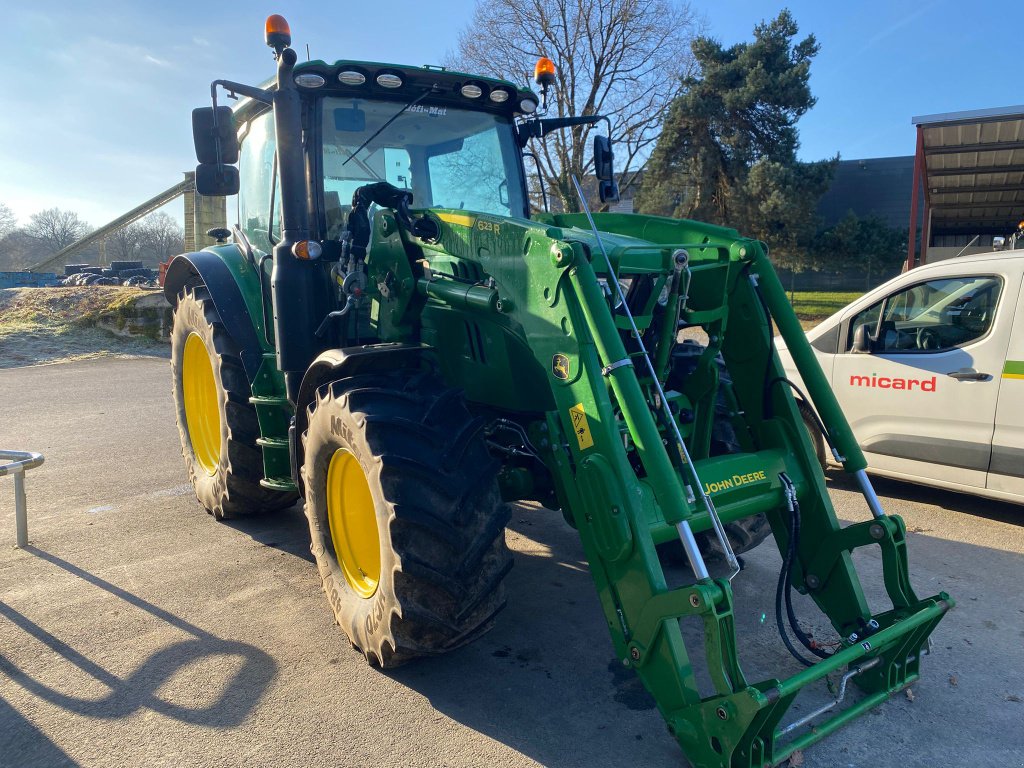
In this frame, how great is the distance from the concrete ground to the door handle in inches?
39.9

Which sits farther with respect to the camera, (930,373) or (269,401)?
(930,373)

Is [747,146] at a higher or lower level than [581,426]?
higher

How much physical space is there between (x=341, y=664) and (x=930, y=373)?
14.0 ft

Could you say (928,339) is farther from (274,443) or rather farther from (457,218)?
(274,443)

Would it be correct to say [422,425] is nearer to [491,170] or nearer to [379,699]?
[379,699]

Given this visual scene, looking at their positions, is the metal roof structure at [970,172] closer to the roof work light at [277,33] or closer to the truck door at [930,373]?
the truck door at [930,373]

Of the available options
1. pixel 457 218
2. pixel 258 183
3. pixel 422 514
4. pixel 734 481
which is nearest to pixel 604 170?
pixel 457 218

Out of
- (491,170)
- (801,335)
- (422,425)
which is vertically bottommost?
(422,425)

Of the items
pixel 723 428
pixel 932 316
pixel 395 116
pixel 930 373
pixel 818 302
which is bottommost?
pixel 723 428

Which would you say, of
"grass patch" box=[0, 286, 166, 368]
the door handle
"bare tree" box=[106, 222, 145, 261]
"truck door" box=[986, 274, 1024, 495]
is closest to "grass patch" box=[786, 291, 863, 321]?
the door handle

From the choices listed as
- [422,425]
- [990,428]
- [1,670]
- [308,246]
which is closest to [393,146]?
[308,246]

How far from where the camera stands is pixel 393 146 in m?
4.35

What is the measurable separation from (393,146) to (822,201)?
2529cm

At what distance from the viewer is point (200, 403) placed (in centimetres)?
586
